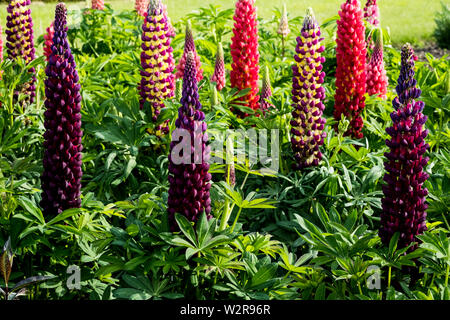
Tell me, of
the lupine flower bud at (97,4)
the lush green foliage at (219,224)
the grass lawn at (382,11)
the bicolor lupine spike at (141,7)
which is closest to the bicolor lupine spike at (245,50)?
the lush green foliage at (219,224)

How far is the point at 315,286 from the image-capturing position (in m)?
3.11

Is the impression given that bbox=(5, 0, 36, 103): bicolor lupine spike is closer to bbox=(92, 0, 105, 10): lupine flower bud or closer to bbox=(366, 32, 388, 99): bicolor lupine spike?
bbox=(92, 0, 105, 10): lupine flower bud

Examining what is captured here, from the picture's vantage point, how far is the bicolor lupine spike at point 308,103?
3768 mm

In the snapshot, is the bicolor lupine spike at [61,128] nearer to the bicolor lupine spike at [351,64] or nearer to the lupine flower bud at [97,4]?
the bicolor lupine spike at [351,64]

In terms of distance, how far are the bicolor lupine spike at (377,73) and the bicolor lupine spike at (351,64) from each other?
0.45ft

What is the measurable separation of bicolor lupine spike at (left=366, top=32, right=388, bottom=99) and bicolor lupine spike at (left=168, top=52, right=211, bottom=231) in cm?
193

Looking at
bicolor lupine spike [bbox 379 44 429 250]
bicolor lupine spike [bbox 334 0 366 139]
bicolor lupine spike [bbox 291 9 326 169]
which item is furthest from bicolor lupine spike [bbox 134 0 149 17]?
bicolor lupine spike [bbox 379 44 429 250]

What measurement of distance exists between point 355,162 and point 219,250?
128 centimetres

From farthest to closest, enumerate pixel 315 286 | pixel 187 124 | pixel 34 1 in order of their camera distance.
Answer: pixel 34 1
pixel 315 286
pixel 187 124

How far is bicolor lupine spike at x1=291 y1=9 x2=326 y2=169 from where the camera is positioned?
12.4 feet

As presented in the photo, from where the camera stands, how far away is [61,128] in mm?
3162

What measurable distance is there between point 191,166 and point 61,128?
729 mm
